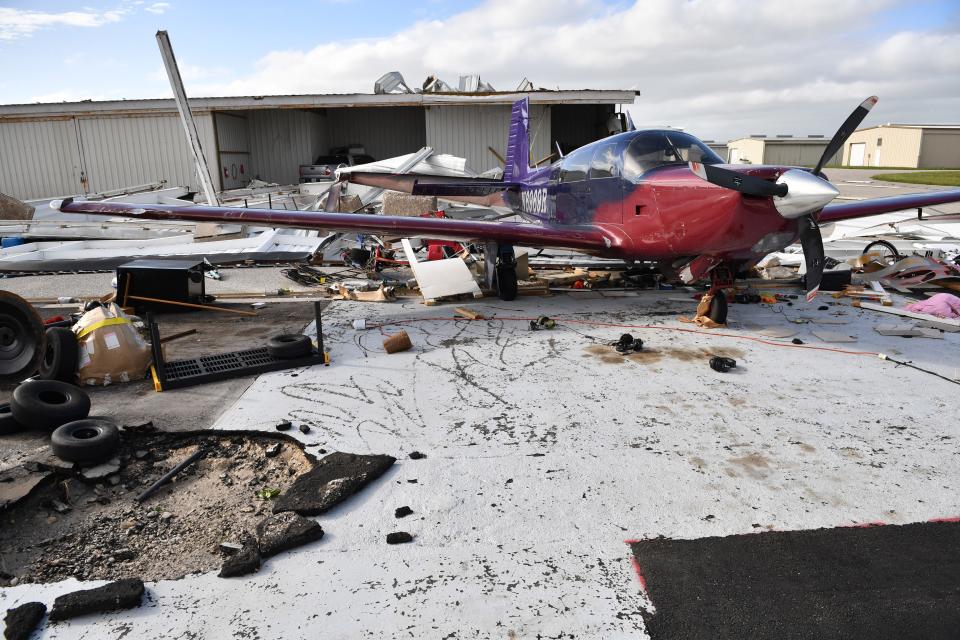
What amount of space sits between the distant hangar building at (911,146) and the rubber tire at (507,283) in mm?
69429

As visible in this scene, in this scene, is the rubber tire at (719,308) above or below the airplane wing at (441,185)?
below

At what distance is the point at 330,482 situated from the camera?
11.2 ft

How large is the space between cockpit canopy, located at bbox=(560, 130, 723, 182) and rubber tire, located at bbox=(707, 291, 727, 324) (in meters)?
1.65

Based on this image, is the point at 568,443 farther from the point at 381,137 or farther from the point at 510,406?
the point at 381,137

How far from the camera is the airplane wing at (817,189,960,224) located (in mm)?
8367

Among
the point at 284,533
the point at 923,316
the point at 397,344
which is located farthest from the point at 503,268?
the point at 284,533

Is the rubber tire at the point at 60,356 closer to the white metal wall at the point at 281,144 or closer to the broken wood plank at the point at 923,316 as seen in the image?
the broken wood plank at the point at 923,316

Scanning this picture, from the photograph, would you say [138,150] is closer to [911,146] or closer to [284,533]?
[284,533]

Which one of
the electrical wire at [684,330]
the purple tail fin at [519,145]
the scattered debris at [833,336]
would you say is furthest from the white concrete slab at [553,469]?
the purple tail fin at [519,145]

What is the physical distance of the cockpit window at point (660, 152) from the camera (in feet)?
23.8

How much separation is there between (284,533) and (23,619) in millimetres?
1038

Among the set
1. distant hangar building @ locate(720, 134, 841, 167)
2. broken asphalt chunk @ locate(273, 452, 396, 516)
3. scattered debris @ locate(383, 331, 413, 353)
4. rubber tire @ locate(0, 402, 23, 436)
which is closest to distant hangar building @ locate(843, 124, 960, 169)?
distant hangar building @ locate(720, 134, 841, 167)

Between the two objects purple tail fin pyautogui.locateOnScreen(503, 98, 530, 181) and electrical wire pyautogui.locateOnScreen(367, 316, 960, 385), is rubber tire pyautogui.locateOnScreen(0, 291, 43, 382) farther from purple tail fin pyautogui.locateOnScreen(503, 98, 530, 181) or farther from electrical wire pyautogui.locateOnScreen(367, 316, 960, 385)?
purple tail fin pyautogui.locateOnScreen(503, 98, 530, 181)

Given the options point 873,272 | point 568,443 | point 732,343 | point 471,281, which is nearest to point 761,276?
point 873,272
